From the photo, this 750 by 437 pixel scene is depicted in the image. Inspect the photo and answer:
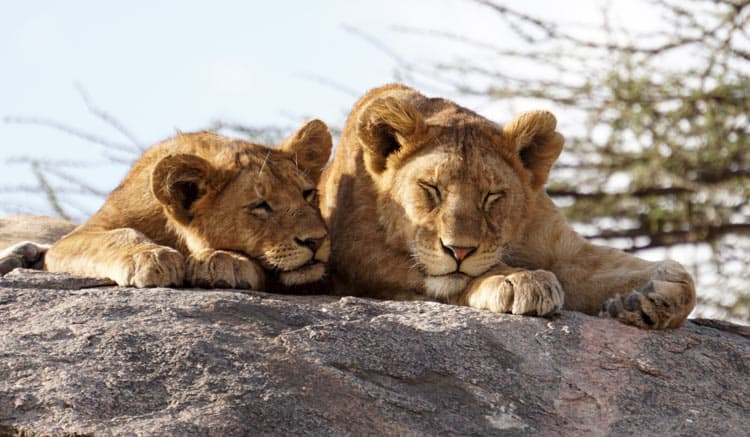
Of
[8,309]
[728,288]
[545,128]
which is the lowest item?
[728,288]

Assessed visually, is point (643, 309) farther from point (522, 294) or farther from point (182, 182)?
point (182, 182)

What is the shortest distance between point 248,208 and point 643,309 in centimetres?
180

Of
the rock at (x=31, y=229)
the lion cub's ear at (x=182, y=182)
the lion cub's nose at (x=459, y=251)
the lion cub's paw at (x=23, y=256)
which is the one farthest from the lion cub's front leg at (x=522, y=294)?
the rock at (x=31, y=229)

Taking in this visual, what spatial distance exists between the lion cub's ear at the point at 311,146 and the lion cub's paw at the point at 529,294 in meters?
1.51

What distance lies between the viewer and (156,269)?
4.53 m

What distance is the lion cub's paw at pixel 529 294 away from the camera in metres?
4.39

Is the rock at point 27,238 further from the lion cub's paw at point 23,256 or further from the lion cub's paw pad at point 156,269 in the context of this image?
the lion cub's paw pad at point 156,269

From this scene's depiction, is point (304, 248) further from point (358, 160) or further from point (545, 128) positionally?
point (545, 128)

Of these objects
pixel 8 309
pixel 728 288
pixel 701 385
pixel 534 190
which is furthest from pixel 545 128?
pixel 728 288

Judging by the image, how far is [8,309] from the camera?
166 inches

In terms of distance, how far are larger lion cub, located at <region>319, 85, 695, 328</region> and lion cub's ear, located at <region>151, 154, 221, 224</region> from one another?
25.4 inches

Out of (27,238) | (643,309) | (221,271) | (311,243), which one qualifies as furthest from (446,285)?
(27,238)

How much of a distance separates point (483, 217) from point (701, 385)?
1.11 meters

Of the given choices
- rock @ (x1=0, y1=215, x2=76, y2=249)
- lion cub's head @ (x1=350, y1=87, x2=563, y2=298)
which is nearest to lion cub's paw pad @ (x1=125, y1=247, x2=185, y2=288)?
lion cub's head @ (x1=350, y1=87, x2=563, y2=298)
